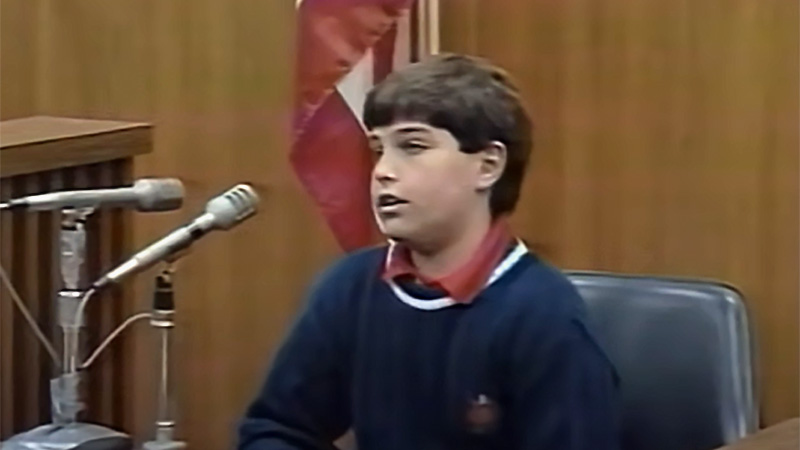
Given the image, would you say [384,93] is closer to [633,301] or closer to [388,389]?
[388,389]

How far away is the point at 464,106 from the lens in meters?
1.63

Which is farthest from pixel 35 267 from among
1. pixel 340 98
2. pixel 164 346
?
pixel 340 98

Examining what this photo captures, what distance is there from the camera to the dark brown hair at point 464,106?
1.64 metres

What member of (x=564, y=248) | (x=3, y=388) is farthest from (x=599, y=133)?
(x=3, y=388)

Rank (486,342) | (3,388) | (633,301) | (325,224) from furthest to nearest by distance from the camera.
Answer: (325,224) → (3,388) → (633,301) → (486,342)

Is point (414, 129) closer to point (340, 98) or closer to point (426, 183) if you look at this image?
point (426, 183)

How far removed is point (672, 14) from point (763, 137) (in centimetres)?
25

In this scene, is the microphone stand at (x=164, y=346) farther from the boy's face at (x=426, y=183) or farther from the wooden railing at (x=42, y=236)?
the boy's face at (x=426, y=183)

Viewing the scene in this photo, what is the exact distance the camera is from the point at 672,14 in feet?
8.11

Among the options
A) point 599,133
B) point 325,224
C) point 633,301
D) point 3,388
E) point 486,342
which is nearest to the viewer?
point 486,342

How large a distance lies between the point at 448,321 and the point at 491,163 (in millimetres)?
174

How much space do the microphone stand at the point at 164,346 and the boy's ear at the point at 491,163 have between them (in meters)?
0.68

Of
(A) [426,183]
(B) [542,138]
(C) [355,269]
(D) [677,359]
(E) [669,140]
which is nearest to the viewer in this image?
(A) [426,183]

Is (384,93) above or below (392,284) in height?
above
